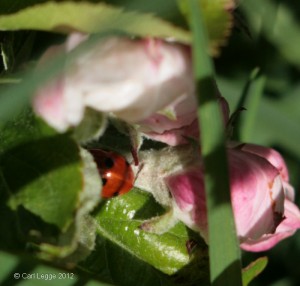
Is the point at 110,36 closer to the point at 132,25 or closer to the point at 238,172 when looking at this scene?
the point at 132,25

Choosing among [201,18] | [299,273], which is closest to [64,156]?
[201,18]

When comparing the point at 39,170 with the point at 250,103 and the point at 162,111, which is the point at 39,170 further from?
the point at 250,103

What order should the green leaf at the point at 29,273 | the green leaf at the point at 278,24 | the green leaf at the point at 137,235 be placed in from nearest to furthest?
the green leaf at the point at 29,273
the green leaf at the point at 137,235
the green leaf at the point at 278,24

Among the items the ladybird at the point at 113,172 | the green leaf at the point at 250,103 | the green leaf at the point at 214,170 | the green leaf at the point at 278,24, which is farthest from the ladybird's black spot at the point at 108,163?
the green leaf at the point at 278,24

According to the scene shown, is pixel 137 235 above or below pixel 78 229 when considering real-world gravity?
below

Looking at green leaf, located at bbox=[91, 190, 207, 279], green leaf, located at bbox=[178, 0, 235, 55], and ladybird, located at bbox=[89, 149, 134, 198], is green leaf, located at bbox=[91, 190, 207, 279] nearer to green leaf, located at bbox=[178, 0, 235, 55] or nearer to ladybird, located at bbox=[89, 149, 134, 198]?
ladybird, located at bbox=[89, 149, 134, 198]

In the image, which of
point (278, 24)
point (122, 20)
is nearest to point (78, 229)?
point (122, 20)

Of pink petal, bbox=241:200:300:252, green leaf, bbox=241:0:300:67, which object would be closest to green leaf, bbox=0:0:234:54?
pink petal, bbox=241:200:300:252

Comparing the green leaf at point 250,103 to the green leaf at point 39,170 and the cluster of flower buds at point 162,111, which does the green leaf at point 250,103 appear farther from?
the green leaf at point 39,170
